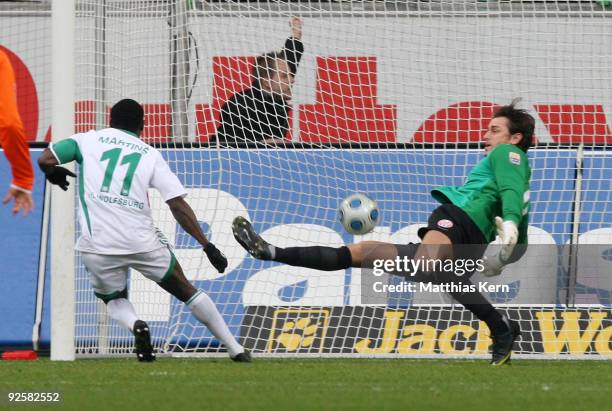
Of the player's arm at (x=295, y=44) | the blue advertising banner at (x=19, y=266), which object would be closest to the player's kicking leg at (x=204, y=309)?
the blue advertising banner at (x=19, y=266)

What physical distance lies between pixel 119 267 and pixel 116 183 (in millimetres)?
608

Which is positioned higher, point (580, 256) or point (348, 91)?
point (348, 91)

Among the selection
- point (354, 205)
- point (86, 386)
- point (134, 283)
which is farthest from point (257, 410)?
point (134, 283)

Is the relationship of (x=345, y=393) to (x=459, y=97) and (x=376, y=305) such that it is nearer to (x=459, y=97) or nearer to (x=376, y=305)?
(x=376, y=305)

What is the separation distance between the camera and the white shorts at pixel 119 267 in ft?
30.0

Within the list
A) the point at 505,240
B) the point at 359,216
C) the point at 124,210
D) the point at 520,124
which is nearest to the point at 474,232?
the point at 505,240

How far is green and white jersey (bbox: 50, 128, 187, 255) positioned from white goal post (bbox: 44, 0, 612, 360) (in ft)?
4.18

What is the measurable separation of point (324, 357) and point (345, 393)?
132 inches

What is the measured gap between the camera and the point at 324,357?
10133 millimetres

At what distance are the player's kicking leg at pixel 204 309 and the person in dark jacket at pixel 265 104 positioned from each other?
1885 mm

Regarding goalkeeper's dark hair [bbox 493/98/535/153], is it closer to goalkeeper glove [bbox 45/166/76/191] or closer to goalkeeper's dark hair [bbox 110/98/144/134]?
goalkeeper's dark hair [bbox 110/98/144/134]

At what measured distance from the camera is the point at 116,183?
9070mm

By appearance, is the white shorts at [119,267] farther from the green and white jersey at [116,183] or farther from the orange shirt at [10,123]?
the orange shirt at [10,123]

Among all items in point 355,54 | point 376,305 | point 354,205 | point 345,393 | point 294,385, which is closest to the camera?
point 345,393
